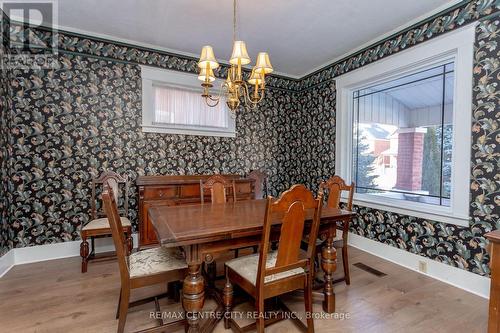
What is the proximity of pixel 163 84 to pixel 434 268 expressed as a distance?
13.0ft

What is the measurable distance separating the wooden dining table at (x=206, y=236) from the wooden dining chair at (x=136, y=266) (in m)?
0.21

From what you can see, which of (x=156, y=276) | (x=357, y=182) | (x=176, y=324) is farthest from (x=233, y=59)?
(x=357, y=182)

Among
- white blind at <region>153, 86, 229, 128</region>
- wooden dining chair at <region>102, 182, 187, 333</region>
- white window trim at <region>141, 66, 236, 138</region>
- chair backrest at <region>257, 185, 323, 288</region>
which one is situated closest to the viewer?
chair backrest at <region>257, 185, 323, 288</region>

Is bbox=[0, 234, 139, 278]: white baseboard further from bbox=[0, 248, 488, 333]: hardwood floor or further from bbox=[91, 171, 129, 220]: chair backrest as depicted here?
bbox=[91, 171, 129, 220]: chair backrest

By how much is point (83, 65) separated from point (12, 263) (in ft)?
7.95

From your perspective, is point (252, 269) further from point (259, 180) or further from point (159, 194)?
point (259, 180)

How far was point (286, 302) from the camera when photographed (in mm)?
2158

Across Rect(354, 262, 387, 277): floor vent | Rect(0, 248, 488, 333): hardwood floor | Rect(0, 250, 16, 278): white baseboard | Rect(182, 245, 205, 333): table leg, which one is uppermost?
Rect(182, 245, 205, 333): table leg

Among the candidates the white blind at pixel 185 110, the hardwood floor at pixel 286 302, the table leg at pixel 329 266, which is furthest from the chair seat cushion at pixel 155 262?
the white blind at pixel 185 110

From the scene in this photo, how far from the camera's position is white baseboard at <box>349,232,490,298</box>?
7.53 feet

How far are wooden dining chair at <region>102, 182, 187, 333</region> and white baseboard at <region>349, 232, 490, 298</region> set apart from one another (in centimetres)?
248

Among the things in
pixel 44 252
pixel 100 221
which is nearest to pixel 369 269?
pixel 100 221

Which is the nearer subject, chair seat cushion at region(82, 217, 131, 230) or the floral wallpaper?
chair seat cushion at region(82, 217, 131, 230)

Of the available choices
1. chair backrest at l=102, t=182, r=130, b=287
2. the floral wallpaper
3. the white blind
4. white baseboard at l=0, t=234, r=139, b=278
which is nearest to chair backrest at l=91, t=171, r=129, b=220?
the floral wallpaper
